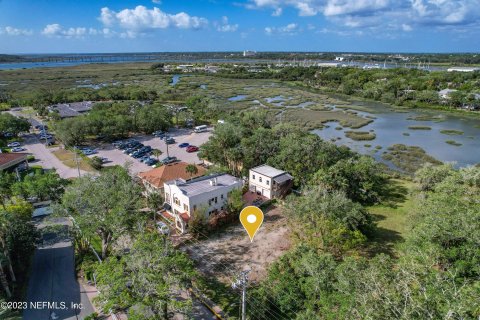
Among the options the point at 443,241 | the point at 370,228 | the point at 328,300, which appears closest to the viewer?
the point at 328,300

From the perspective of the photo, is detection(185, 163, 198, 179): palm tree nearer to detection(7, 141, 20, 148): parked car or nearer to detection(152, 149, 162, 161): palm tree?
detection(152, 149, 162, 161): palm tree

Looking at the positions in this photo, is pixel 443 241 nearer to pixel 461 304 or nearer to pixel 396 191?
pixel 461 304

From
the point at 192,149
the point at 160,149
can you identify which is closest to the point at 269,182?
the point at 192,149

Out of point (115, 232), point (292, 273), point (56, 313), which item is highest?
point (115, 232)

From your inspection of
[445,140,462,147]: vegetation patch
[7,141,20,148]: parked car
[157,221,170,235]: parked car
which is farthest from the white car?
[445,140,462,147]: vegetation patch

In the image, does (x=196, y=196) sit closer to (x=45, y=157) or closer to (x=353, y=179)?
(x=353, y=179)

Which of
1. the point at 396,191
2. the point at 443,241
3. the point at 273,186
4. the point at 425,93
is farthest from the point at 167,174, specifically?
the point at 425,93
